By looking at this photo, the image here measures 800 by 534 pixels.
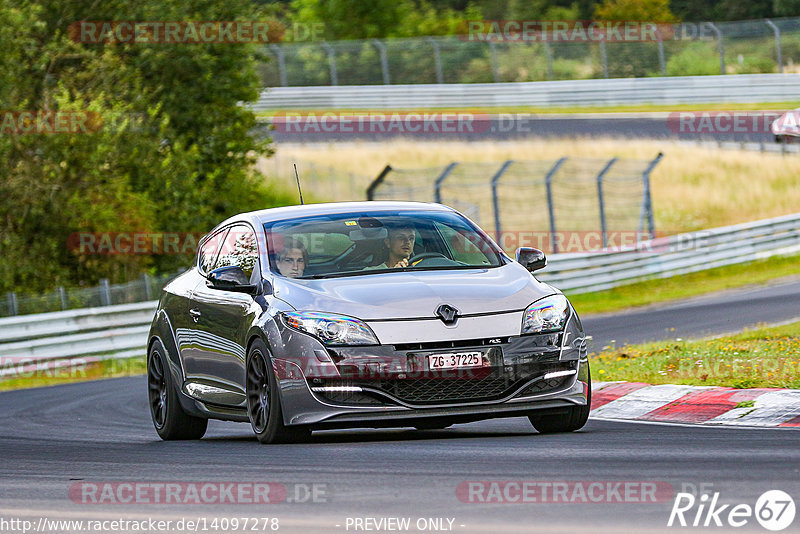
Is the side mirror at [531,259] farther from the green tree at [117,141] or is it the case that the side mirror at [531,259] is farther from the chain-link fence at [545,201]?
the green tree at [117,141]

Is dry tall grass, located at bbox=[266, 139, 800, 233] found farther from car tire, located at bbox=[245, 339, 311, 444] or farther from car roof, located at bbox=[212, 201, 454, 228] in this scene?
car tire, located at bbox=[245, 339, 311, 444]

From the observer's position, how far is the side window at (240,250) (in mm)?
9688

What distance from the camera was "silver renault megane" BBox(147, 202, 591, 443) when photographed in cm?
838

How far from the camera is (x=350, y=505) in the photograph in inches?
247

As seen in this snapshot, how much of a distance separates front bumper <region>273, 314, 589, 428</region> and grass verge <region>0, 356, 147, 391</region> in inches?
554

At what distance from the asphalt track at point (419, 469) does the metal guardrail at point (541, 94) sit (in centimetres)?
3824

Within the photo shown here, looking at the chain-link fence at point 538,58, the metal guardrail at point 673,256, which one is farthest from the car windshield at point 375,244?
the chain-link fence at point 538,58

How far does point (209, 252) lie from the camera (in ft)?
35.1

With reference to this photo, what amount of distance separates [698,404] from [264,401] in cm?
302

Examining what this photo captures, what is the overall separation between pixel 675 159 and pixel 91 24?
17328 mm

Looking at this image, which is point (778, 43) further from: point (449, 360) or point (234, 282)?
point (449, 360)

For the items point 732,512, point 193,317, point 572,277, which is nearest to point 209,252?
point 193,317

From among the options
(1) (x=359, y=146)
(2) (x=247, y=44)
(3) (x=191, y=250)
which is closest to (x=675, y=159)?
(1) (x=359, y=146)

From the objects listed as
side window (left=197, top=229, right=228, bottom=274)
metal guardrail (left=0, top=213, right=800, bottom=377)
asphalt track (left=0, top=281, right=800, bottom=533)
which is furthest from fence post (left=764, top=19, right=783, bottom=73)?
side window (left=197, top=229, right=228, bottom=274)
